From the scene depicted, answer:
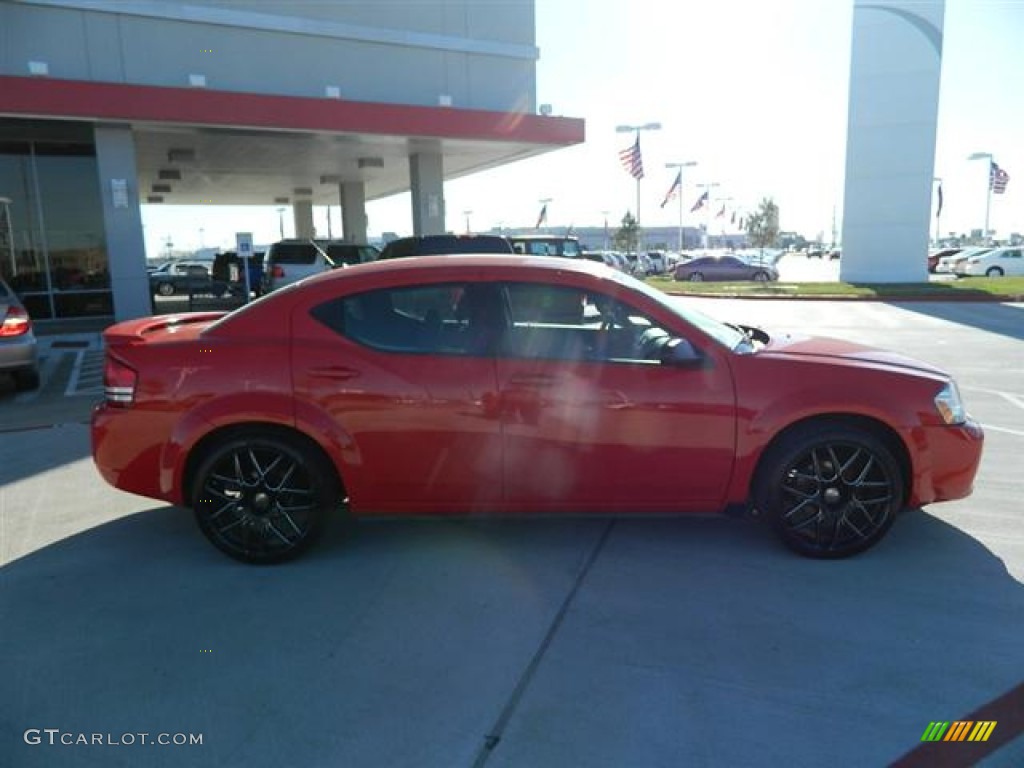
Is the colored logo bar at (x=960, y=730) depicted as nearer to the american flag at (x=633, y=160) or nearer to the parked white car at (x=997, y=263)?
the american flag at (x=633, y=160)

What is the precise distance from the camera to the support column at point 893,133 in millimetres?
25406

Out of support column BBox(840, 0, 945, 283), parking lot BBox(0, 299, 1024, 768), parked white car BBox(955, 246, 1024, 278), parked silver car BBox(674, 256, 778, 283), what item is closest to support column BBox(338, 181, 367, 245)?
parked silver car BBox(674, 256, 778, 283)

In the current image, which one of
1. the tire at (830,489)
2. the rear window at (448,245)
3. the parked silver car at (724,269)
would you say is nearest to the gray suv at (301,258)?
the rear window at (448,245)

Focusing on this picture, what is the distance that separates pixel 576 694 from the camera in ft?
9.64

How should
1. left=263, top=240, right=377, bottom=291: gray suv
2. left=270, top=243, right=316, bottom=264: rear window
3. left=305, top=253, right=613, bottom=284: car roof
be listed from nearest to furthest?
left=305, top=253, right=613, bottom=284: car roof, left=263, top=240, right=377, bottom=291: gray suv, left=270, top=243, right=316, bottom=264: rear window

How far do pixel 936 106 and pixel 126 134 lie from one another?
1000 inches

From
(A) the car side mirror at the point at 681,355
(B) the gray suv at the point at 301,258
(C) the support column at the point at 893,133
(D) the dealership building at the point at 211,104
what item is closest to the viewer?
(A) the car side mirror at the point at 681,355

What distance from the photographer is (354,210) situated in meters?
26.7

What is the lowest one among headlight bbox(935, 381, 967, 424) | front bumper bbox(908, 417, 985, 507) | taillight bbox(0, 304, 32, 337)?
front bumper bbox(908, 417, 985, 507)

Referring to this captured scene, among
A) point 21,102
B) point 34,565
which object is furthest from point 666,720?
point 21,102

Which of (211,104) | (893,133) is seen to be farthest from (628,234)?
(211,104)

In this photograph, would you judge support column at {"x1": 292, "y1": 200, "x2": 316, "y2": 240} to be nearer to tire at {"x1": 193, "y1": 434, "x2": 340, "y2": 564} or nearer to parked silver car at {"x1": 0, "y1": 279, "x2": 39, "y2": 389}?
parked silver car at {"x1": 0, "y1": 279, "x2": 39, "y2": 389}

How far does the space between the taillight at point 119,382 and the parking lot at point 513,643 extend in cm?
95

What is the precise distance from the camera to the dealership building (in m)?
13.2
